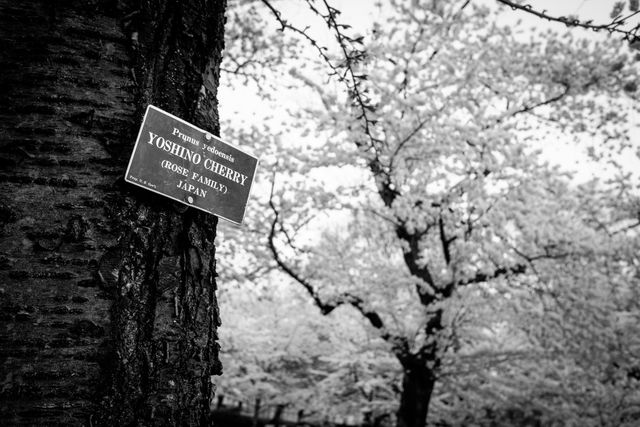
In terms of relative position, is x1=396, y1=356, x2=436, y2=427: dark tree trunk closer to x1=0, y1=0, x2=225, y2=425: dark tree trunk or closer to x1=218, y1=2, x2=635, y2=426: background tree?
x1=218, y1=2, x2=635, y2=426: background tree

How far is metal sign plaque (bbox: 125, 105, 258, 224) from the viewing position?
1197mm

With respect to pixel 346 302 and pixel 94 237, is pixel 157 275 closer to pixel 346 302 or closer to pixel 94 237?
pixel 94 237

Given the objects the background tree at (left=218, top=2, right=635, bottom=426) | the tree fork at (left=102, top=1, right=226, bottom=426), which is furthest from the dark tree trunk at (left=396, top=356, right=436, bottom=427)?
the tree fork at (left=102, top=1, right=226, bottom=426)

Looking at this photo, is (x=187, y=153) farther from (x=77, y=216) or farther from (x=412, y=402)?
(x=412, y=402)

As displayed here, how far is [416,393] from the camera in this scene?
25.3 ft

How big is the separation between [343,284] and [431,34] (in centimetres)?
541

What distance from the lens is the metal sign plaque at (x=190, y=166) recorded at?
120 centimetres

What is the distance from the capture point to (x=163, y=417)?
109 centimetres

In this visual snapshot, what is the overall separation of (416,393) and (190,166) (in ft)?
25.6

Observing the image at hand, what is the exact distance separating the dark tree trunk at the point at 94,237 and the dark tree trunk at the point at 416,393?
23.5 feet

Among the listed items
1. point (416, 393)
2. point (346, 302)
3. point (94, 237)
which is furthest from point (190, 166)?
point (416, 393)

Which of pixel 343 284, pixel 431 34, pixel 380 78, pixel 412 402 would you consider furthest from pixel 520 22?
pixel 412 402

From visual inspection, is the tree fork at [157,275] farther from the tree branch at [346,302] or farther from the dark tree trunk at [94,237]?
the tree branch at [346,302]

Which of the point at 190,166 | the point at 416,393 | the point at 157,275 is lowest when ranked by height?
the point at 416,393
